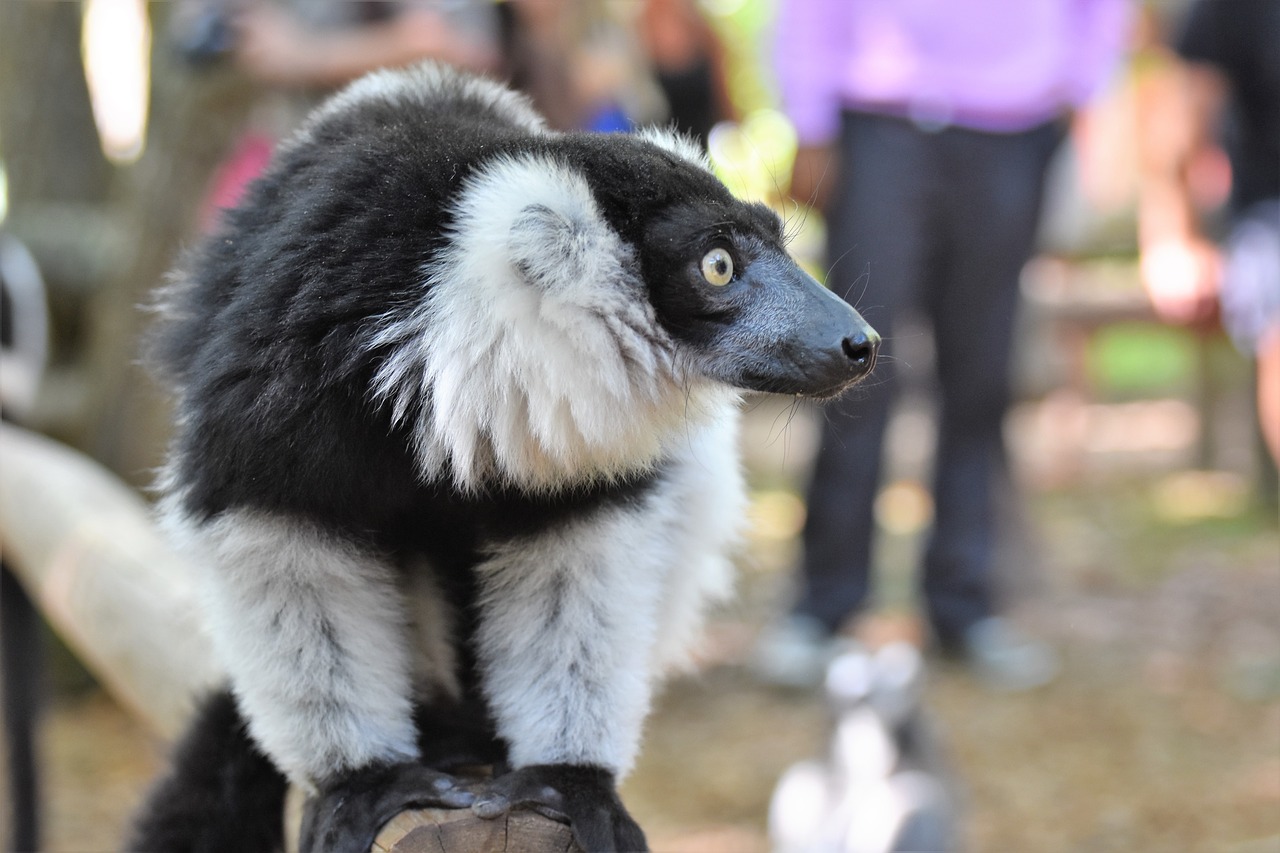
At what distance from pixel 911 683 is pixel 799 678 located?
1.18 metres

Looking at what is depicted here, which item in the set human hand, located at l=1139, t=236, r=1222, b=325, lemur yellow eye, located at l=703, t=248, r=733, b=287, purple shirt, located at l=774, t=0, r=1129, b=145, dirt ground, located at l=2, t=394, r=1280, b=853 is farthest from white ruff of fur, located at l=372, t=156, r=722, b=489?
human hand, located at l=1139, t=236, r=1222, b=325

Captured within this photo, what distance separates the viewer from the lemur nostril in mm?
2057

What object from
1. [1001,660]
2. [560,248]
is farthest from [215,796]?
[1001,660]

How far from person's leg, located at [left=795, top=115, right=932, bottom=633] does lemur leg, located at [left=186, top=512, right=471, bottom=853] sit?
109 inches

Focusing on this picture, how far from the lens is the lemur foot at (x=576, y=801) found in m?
1.77

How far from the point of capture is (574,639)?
2.04 metres

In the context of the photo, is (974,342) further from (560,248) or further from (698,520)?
(560,248)

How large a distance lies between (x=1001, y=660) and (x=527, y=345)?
12.5ft

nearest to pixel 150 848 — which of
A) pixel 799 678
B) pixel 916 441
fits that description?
pixel 799 678

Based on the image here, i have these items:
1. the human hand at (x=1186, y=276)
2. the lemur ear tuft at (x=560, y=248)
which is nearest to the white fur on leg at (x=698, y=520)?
the lemur ear tuft at (x=560, y=248)

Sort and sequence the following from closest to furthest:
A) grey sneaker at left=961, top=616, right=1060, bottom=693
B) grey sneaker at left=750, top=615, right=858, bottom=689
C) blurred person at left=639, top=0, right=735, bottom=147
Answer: grey sneaker at left=750, top=615, right=858, bottom=689
grey sneaker at left=961, top=616, right=1060, bottom=693
blurred person at left=639, top=0, right=735, bottom=147

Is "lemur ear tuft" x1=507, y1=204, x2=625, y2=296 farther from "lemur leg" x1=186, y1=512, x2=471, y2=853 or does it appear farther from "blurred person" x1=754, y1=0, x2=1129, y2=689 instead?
"blurred person" x1=754, y1=0, x2=1129, y2=689

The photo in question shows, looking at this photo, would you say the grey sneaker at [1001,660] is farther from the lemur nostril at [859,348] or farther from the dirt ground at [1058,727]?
the lemur nostril at [859,348]

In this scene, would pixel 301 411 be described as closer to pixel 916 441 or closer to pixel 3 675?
pixel 3 675
